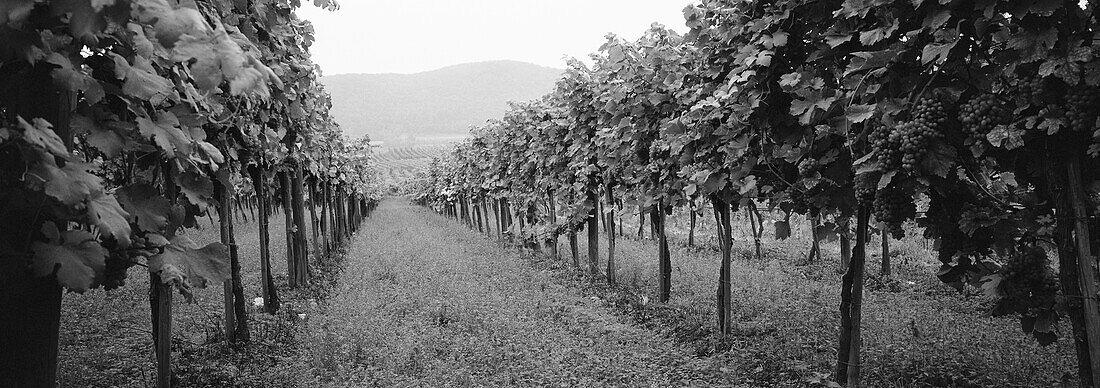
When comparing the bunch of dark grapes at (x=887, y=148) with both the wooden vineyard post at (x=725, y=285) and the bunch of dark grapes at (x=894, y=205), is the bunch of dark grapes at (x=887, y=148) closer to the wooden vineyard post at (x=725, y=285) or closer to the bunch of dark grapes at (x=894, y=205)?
the bunch of dark grapes at (x=894, y=205)

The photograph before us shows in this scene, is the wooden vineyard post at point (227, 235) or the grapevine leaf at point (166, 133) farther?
the wooden vineyard post at point (227, 235)

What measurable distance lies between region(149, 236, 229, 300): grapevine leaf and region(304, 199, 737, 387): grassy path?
158 inches

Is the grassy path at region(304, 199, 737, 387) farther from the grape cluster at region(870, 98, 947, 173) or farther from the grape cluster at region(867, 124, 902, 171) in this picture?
the grape cluster at region(870, 98, 947, 173)

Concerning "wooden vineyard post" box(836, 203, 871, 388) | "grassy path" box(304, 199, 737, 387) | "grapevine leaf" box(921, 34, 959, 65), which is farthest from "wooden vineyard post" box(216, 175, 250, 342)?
"grapevine leaf" box(921, 34, 959, 65)

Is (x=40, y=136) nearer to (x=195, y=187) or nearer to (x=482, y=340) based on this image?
(x=195, y=187)

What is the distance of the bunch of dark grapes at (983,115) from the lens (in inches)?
110

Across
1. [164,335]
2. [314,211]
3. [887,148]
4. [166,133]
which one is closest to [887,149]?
[887,148]

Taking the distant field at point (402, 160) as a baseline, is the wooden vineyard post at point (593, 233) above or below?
below

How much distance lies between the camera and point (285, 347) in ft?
24.2

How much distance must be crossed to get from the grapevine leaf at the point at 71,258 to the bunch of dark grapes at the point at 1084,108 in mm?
3574

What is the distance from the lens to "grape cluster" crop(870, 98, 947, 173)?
2975 millimetres

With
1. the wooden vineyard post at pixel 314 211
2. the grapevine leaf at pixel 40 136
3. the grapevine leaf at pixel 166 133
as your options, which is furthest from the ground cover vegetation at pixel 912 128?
the wooden vineyard post at pixel 314 211

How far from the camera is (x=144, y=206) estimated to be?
2.26 m

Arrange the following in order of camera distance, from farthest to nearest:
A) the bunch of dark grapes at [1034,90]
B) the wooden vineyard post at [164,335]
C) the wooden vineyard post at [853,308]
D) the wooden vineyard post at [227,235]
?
the wooden vineyard post at [227,235] < the wooden vineyard post at [853,308] < the wooden vineyard post at [164,335] < the bunch of dark grapes at [1034,90]
